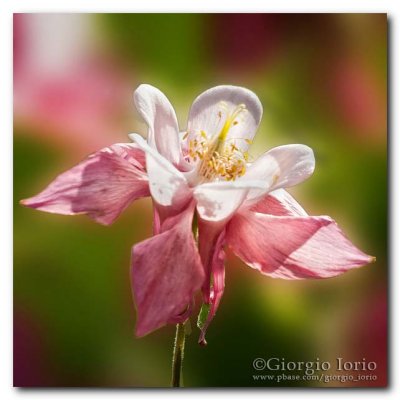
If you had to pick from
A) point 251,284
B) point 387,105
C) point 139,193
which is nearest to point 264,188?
point 139,193

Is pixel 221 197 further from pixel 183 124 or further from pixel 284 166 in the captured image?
pixel 183 124

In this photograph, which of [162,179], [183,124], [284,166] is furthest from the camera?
[183,124]

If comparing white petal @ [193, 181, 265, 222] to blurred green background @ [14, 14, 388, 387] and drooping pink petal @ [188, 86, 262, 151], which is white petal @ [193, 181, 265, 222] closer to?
drooping pink petal @ [188, 86, 262, 151]

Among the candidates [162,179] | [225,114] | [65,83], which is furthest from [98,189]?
[65,83]

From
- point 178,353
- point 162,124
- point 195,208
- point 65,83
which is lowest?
point 178,353

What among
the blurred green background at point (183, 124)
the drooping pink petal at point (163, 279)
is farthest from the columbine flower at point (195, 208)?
the blurred green background at point (183, 124)

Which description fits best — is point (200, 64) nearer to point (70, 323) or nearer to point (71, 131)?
point (71, 131)

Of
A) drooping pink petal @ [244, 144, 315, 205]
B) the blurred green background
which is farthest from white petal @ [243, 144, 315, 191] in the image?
the blurred green background
